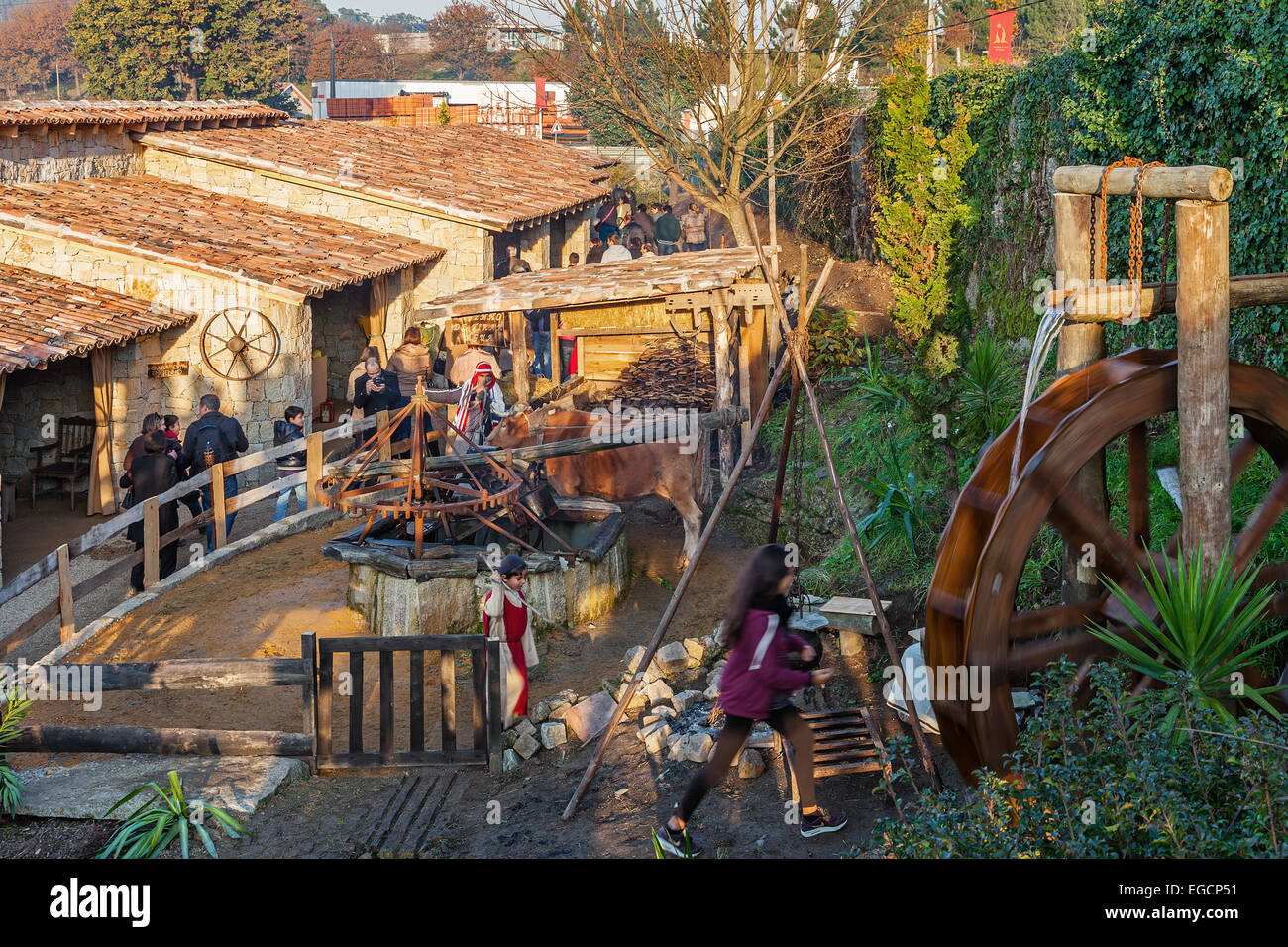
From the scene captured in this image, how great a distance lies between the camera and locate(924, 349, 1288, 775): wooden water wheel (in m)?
5.58

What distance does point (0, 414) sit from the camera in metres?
15.7

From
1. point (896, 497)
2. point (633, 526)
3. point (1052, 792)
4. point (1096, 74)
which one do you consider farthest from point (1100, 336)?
point (633, 526)

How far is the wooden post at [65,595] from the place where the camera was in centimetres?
924

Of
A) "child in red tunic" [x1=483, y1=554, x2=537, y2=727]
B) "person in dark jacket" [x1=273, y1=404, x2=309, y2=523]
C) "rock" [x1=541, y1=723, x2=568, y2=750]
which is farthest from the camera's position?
"person in dark jacket" [x1=273, y1=404, x2=309, y2=523]

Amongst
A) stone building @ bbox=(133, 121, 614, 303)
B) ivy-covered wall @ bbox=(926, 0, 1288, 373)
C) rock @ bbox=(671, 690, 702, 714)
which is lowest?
rock @ bbox=(671, 690, 702, 714)

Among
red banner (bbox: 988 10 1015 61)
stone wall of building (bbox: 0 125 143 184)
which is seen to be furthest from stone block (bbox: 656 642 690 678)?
red banner (bbox: 988 10 1015 61)

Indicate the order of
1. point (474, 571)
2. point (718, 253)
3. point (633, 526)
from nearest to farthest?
point (474, 571) → point (633, 526) → point (718, 253)

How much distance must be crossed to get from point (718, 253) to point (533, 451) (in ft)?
18.5

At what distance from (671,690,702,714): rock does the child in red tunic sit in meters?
1.06

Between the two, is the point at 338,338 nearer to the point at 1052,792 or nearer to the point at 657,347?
the point at 657,347

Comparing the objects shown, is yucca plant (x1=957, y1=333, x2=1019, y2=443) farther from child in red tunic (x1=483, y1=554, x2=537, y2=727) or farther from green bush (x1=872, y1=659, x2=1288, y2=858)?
green bush (x1=872, y1=659, x2=1288, y2=858)

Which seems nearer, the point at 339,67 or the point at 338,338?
the point at 338,338

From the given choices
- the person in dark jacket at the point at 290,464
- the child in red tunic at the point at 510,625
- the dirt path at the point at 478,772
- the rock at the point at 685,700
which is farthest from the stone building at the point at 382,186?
the rock at the point at 685,700

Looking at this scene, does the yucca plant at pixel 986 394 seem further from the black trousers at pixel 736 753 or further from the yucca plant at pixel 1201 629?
the black trousers at pixel 736 753
